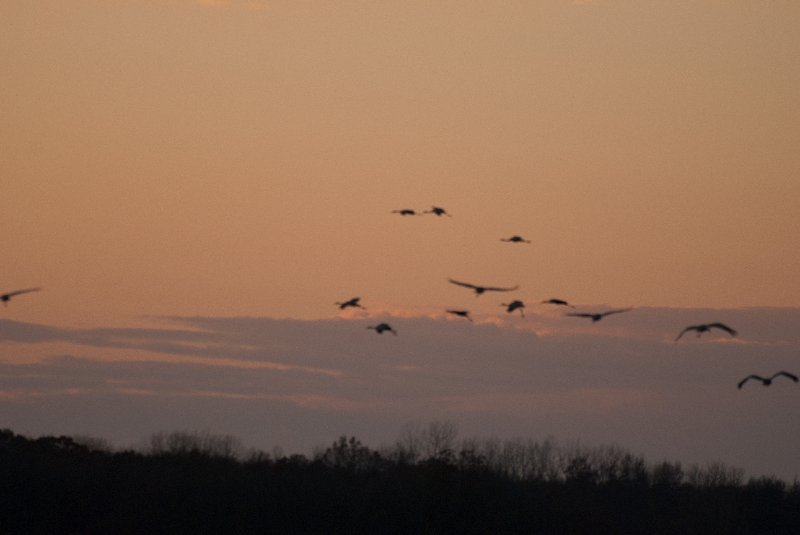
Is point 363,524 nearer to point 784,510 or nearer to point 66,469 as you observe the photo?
point 66,469

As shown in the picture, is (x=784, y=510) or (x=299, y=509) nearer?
(x=299, y=509)

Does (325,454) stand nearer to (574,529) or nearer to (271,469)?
(271,469)

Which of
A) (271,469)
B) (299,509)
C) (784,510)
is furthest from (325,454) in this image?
(784,510)

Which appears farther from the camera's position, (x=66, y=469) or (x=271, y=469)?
(x=271, y=469)

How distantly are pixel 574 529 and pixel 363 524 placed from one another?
1221cm

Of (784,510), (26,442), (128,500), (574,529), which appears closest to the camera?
(128,500)

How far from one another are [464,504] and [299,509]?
773cm

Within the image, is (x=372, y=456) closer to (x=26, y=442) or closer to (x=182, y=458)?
(x=182, y=458)

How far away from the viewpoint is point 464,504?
2899 inches

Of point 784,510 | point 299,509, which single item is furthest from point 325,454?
point 784,510

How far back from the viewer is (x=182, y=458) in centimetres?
8050

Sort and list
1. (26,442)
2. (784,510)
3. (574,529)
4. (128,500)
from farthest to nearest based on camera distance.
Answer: (784,510) → (26,442) → (574,529) → (128,500)

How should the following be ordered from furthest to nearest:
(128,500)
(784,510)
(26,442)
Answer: (784,510)
(26,442)
(128,500)

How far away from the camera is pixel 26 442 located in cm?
8394
